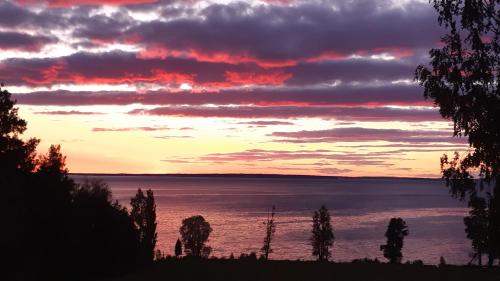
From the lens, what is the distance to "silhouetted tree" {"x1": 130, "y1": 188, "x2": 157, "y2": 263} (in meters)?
43.5

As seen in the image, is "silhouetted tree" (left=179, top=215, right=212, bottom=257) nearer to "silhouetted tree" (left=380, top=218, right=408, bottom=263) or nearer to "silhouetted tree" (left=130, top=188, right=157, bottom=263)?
"silhouetted tree" (left=130, top=188, right=157, bottom=263)

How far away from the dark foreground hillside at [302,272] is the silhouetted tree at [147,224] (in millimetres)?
6588

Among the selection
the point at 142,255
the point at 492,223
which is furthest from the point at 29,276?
the point at 492,223

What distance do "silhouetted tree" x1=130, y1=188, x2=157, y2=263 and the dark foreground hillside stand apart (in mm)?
6588

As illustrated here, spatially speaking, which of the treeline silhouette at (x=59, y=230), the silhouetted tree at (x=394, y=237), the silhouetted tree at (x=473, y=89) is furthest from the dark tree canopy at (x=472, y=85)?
the silhouetted tree at (x=394, y=237)

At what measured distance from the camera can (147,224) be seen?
2972 inches

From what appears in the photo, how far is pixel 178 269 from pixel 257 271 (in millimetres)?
5888

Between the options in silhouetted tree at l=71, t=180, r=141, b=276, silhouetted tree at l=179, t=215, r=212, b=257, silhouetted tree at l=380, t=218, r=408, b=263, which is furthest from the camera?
silhouetted tree at l=179, t=215, r=212, b=257

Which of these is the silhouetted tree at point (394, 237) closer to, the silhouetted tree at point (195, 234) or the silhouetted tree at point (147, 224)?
the silhouetted tree at point (195, 234)

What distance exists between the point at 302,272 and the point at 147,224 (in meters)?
47.6

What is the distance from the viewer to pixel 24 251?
115ft

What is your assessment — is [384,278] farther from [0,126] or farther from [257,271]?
[0,126]

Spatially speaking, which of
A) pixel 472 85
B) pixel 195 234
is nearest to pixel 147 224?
pixel 195 234

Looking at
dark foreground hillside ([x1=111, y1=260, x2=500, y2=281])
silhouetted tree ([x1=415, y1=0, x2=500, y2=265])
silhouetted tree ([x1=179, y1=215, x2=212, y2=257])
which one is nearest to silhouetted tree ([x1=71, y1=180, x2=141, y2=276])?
dark foreground hillside ([x1=111, y1=260, x2=500, y2=281])
